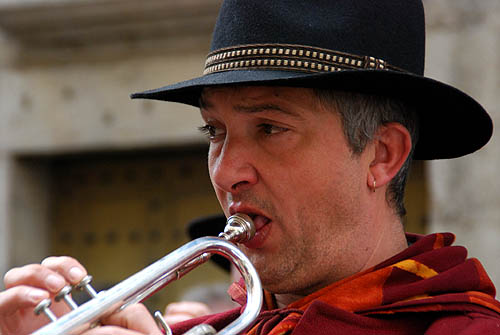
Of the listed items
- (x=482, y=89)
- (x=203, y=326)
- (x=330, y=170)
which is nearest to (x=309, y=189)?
(x=330, y=170)

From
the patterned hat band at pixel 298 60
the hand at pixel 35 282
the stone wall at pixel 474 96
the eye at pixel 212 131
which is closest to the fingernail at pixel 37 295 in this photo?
the hand at pixel 35 282

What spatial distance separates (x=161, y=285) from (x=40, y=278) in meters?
0.31

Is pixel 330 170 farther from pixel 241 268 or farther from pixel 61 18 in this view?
pixel 61 18

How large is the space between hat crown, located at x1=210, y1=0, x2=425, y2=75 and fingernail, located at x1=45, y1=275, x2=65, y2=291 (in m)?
0.76

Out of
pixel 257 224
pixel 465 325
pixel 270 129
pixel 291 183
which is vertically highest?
pixel 270 129

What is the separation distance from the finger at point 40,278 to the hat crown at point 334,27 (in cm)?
76

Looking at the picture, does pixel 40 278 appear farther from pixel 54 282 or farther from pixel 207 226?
pixel 207 226

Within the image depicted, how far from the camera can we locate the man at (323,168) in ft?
7.58

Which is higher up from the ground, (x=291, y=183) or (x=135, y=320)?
(x=291, y=183)

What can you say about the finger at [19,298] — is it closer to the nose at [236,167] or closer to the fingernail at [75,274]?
the fingernail at [75,274]

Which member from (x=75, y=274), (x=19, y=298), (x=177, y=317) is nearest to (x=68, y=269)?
(x=75, y=274)

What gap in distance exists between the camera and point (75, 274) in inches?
89.0

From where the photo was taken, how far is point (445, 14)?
18.9 ft

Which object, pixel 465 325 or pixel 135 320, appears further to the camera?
pixel 465 325
